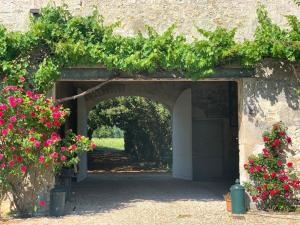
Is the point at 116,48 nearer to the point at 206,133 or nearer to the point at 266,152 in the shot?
the point at 266,152

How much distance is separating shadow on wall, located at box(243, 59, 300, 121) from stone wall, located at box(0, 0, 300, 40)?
2.43 feet

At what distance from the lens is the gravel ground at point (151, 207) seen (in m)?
6.70

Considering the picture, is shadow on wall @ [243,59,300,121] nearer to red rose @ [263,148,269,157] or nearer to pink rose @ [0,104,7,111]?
red rose @ [263,148,269,157]

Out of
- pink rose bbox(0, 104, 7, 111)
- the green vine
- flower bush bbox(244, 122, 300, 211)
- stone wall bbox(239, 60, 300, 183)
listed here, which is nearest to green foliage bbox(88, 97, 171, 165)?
stone wall bbox(239, 60, 300, 183)

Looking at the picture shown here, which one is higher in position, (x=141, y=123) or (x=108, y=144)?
(x=141, y=123)

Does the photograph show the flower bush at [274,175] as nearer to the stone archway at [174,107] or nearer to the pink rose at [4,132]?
the pink rose at [4,132]

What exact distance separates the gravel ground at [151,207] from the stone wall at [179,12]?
3.16 metres

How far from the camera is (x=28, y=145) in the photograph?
6.51 metres

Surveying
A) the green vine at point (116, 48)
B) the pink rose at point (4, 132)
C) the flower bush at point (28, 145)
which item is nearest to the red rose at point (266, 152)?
the green vine at point (116, 48)

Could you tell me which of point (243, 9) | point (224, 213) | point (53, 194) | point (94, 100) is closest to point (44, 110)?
point (53, 194)

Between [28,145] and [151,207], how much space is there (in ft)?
8.70

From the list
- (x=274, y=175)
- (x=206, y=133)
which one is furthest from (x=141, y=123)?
(x=274, y=175)

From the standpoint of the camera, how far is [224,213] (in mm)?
7293

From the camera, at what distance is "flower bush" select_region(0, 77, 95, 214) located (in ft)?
21.7
